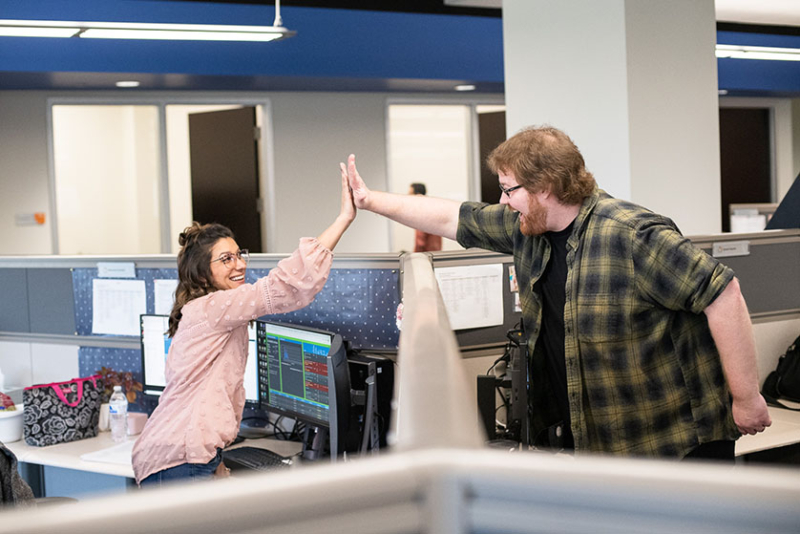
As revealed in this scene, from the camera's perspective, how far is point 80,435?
3.12 metres

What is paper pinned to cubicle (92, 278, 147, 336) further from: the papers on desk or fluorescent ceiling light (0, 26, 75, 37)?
fluorescent ceiling light (0, 26, 75, 37)

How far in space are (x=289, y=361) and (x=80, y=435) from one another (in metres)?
0.95

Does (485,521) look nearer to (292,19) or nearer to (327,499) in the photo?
(327,499)

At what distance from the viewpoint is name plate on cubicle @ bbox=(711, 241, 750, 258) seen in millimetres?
3115

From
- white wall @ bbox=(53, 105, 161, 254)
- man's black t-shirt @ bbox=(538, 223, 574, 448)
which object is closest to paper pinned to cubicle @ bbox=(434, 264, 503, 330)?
man's black t-shirt @ bbox=(538, 223, 574, 448)

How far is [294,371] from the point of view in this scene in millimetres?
2764

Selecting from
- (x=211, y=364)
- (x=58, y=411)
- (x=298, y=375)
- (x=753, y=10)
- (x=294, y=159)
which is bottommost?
(x=58, y=411)

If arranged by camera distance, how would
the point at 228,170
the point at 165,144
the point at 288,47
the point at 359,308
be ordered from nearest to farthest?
the point at 359,308, the point at 288,47, the point at 165,144, the point at 228,170

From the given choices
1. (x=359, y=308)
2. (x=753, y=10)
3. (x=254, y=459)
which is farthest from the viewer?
(x=753, y=10)

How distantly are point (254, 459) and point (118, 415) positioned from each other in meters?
0.75

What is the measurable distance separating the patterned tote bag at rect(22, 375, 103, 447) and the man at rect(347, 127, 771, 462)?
6.59 ft

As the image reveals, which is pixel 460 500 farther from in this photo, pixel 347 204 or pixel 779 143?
pixel 779 143

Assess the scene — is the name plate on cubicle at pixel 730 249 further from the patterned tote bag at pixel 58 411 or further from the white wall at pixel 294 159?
the white wall at pixel 294 159

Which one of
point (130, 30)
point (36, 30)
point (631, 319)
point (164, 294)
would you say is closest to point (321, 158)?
point (130, 30)
